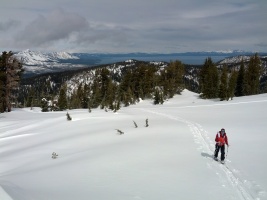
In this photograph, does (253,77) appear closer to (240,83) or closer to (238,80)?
(240,83)

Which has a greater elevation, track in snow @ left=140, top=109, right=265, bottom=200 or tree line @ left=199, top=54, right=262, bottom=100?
tree line @ left=199, top=54, right=262, bottom=100

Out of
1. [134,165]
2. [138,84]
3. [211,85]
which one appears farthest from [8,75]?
[211,85]

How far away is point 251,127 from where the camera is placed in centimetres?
2888

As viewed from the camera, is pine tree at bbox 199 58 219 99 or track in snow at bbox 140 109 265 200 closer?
track in snow at bbox 140 109 265 200

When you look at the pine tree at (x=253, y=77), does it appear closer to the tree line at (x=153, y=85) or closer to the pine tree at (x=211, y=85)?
A: the tree line at (x=153, y=85)

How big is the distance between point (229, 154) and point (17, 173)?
493 inches

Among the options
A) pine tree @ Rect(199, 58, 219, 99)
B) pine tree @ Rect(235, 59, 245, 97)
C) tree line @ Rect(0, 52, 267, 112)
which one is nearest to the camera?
tree line @ Rect(0, 52, 267, 112)

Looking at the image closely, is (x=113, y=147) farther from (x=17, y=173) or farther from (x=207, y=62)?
(x=207, y=62)

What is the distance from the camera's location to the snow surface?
1280 centimetres

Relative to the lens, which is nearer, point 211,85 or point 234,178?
point 234,178

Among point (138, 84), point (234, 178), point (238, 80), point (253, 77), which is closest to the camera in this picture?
point (234, 178)

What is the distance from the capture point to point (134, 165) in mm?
Result: 17078

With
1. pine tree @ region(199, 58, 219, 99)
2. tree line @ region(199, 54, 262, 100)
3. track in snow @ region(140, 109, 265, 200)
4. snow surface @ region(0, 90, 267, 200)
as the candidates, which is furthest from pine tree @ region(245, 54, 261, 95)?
track in snow @ region(140, 109, 265, 200)

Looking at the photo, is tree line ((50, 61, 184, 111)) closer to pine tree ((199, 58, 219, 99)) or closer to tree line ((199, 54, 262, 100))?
tree line ((199, 54, 262, 100))
